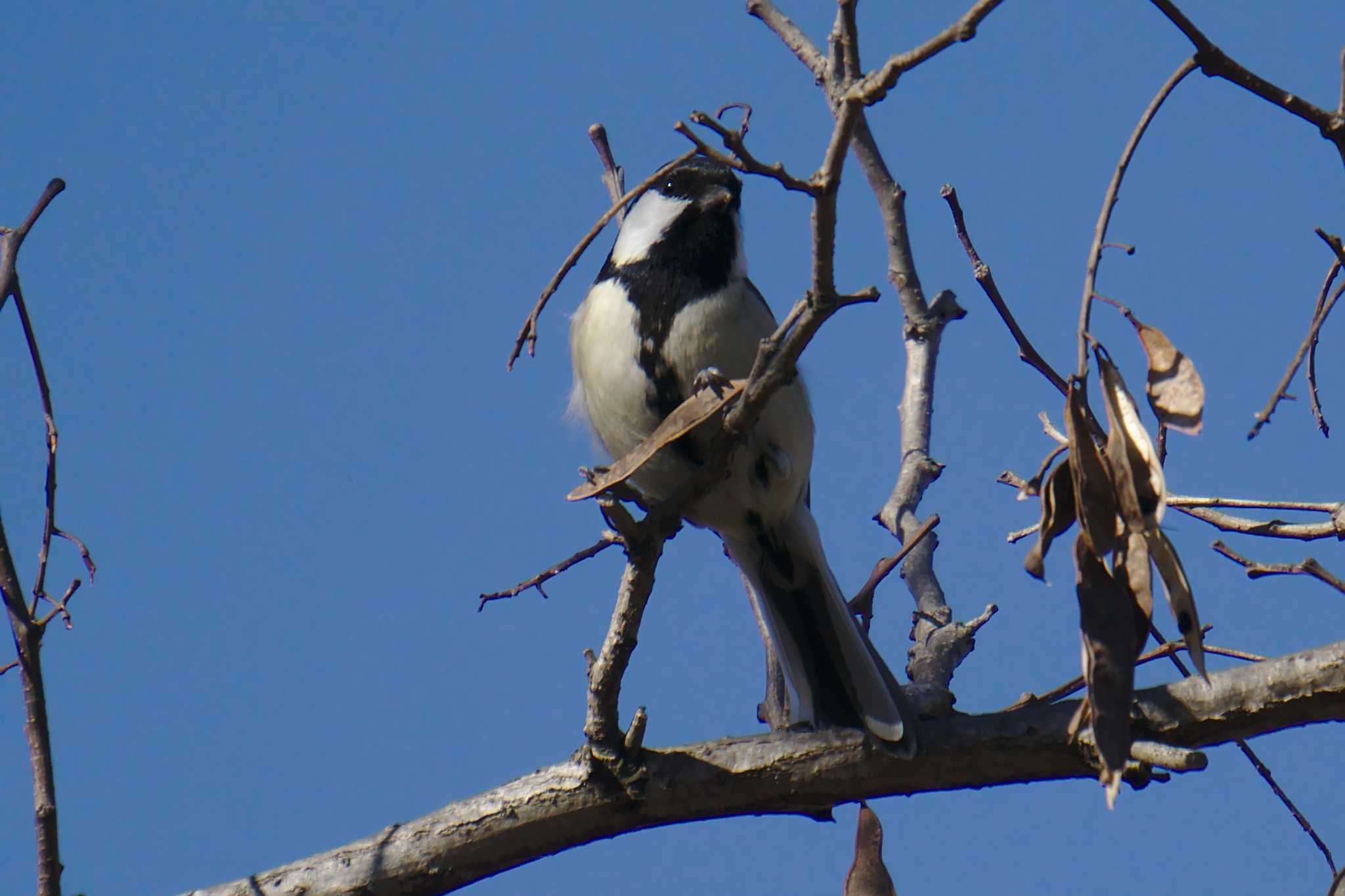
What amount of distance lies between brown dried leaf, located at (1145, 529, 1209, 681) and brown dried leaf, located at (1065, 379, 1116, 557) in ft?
0.18

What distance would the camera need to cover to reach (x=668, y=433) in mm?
2277

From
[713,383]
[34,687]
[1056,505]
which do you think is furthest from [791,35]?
[34,687]

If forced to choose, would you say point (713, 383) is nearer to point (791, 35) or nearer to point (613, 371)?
point (613, 371)

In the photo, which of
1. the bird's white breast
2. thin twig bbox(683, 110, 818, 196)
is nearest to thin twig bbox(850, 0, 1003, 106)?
thin twig bbox(683, 110, 818, 196)

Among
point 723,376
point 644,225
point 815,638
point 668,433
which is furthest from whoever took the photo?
point 644,225

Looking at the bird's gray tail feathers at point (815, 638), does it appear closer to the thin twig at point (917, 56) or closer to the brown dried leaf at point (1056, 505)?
the brown dried leaf at point (1056, 505)

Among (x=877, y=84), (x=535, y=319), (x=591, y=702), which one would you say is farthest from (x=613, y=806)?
(x=877, y=84)

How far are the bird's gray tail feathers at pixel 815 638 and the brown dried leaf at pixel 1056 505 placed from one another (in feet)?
3.26

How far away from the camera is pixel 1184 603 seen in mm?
1738

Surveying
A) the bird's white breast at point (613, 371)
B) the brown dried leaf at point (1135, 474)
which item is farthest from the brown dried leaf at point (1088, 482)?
the bird's white breast at point (613, 371)

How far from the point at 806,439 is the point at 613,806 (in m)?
1.26

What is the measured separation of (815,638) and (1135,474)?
167cm

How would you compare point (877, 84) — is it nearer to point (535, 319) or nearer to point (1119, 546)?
point (1119, 546)

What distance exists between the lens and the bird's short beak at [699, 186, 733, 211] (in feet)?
11.7
